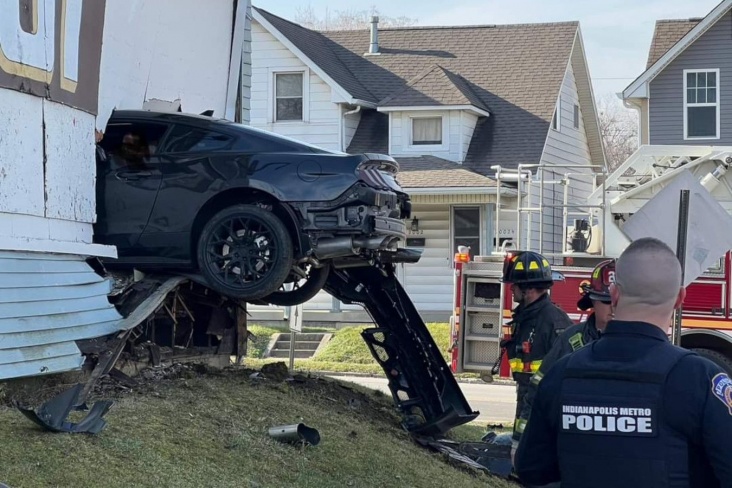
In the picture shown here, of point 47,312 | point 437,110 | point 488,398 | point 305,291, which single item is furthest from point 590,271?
point 437,110

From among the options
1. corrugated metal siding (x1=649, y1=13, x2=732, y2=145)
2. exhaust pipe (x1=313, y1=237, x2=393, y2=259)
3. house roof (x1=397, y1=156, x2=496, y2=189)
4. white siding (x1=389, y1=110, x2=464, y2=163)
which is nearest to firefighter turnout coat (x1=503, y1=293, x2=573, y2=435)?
exhaust pipe (x1=313, y1=237, x2=393, y2=259)

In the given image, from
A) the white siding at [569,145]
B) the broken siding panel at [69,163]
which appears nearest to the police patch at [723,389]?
the broken siding panel at [69,163]

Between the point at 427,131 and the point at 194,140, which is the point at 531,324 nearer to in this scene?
the point at 194,140

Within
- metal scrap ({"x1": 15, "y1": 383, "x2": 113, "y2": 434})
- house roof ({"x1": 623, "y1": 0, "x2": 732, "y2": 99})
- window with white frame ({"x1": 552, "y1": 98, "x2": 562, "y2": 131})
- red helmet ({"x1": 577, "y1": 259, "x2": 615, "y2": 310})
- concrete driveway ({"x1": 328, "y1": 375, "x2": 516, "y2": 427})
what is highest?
house roof ({"x1": 623, "y1": 0, "x2": 732, "y2": 99})

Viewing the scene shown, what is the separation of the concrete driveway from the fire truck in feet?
1.52

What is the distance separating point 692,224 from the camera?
802 cm

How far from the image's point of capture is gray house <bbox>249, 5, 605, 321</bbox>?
87.1ft

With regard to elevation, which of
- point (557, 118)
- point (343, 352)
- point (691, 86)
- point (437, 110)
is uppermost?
point (691, 86)

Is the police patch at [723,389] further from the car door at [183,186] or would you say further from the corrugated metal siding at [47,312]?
the car door at [183,186]

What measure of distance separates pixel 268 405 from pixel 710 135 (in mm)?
18862

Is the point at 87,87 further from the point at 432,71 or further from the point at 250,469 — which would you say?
the point at 432,71

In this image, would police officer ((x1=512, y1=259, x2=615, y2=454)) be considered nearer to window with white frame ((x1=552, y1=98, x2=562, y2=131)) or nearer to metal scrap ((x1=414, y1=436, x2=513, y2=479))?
metal scrap ((x1=414, y1=436, x2=513, y2=479))

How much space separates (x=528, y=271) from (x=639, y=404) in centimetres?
438

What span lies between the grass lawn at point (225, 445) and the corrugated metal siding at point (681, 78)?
55.4 ft
